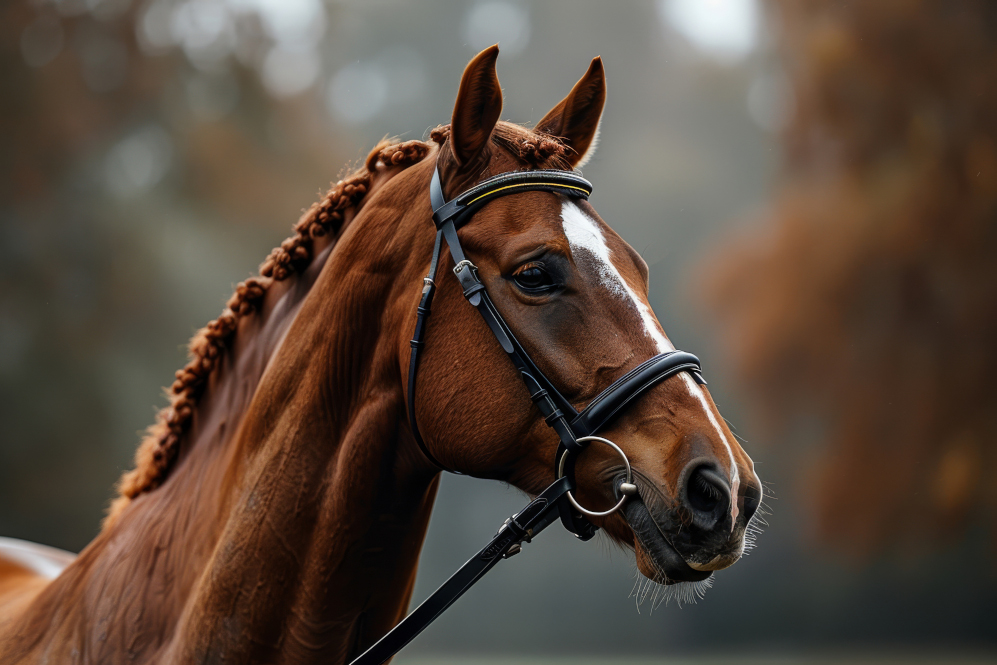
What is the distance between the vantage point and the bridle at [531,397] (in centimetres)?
120

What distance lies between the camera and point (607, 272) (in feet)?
4.26

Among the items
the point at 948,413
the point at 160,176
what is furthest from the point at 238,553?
the point at 160,176

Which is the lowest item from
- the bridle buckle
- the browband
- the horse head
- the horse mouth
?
the horse mouth

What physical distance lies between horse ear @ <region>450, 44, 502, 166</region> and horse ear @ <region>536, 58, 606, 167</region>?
9.8 inches

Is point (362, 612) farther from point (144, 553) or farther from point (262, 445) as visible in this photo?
point (144, 553)

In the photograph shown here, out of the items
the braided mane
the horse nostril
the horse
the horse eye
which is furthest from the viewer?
the braided mane

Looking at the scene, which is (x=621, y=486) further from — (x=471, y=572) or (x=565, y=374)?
(x=471, y=572)

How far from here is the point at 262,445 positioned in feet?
4.80

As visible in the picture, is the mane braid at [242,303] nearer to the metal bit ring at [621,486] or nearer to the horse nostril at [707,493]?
the metal bit ring at [621,486]

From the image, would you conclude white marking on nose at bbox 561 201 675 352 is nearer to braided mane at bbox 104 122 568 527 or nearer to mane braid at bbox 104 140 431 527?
braided mane at bbox 104 122 568 527

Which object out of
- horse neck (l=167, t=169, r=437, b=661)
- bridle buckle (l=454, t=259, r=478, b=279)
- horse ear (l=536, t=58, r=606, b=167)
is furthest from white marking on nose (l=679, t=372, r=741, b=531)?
horse ear (l=536, t=58, r=606, b=167)

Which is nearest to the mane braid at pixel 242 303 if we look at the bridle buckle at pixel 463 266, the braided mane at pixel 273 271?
the braided mane at pixel 273 271

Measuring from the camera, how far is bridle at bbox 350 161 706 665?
1203 millimetres

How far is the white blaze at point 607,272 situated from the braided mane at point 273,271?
0.18 meters
